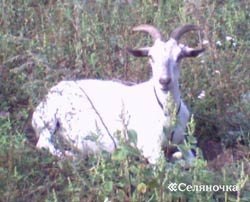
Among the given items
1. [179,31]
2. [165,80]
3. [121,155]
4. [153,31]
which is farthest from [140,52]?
[121,155]

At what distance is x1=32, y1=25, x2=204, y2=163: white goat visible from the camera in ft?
26.1

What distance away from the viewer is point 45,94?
827 cm

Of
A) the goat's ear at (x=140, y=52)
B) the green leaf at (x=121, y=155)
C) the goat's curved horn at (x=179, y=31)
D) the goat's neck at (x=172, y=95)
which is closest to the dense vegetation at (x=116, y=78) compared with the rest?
the green leaf at (x=121, y=155)

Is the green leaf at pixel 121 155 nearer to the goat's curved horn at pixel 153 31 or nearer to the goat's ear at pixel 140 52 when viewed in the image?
the goat's ear at pixel 140 52

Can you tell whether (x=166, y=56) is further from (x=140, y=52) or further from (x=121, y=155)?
(x=121, y=155)

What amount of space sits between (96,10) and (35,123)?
229 centimetres

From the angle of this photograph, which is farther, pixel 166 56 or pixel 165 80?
pixel 166 56

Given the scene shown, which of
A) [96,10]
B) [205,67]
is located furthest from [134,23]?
[205,67]

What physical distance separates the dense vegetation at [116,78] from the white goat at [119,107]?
0.68ft

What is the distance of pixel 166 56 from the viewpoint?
26.4 feet

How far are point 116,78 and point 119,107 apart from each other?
873 mm

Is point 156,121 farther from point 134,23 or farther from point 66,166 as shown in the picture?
point 134,23

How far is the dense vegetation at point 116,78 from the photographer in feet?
21.4

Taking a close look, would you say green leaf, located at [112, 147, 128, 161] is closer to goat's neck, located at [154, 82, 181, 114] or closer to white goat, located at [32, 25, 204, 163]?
white goat, located at [32, 25, 204, 163]
